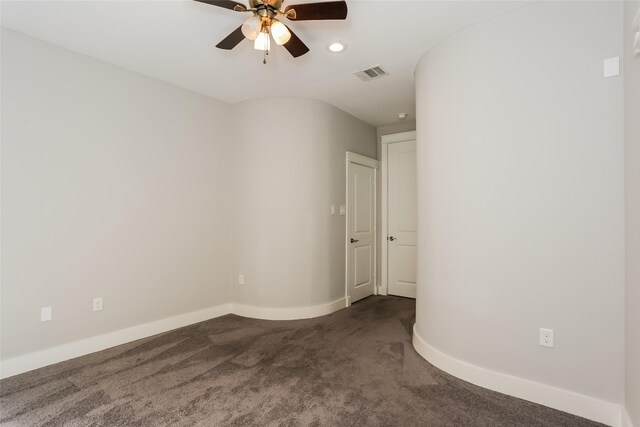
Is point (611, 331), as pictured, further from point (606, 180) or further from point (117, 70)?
point (117, 70)

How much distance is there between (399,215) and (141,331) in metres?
3.71

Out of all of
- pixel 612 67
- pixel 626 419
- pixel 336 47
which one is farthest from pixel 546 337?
pixel 336 47

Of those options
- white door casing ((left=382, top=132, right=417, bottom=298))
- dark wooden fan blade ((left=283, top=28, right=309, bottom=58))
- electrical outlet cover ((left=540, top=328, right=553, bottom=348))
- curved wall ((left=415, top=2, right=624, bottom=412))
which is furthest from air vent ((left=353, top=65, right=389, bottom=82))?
electrical outlet cover ((left=540, top=328, right=553, bottom=348))

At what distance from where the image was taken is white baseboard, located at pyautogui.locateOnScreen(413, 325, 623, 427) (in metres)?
2.01

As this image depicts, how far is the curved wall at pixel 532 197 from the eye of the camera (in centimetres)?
203

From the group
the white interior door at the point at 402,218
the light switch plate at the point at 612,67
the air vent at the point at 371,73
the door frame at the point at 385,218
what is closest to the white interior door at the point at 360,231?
the door frame at the point at 385,218

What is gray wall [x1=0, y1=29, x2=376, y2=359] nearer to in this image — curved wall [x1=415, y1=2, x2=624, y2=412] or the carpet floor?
the carpet floor

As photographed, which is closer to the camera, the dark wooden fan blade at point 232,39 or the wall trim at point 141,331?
the dark wooden fan blade at point 232,39

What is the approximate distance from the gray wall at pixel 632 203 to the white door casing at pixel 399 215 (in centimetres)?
311

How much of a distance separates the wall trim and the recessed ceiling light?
9.44ft

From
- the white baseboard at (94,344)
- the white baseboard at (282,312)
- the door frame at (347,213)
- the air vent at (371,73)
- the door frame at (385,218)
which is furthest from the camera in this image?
the door frame at (385,218)

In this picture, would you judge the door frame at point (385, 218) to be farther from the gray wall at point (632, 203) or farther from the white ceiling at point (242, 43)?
the gray wall at point (632, 203)

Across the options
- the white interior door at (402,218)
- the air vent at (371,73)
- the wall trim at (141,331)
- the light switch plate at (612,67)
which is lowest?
the wall trim at (141,331)

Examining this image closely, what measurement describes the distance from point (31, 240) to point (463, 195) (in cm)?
347
